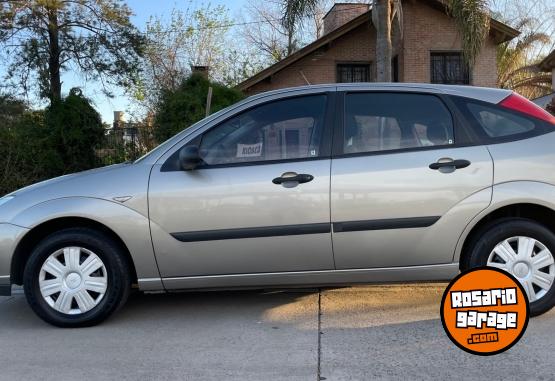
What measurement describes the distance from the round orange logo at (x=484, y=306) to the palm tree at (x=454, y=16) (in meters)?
10.2

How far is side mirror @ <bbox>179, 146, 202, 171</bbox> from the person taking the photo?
4.00m

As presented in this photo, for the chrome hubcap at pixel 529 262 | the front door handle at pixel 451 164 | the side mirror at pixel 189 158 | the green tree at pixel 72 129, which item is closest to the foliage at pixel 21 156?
the green tree at pixel 72 129

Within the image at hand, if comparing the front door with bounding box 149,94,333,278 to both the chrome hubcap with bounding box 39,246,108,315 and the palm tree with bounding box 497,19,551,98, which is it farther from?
the palm tree with bounding box 497,19,551,98

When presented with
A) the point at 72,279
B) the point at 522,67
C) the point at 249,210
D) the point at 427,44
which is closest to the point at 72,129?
the point at 72,279

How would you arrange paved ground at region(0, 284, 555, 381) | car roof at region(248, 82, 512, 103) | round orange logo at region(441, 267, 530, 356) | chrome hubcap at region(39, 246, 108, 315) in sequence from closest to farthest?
round orange logo at region(441, 267, 530, 356) < paved ground at region(0, 284, 555, 381) < chrome hubcap at region(39, 246, 108, 315) < car roof at region(248, 82, 512, 103)

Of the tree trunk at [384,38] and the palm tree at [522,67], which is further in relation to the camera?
the palm tree at [522,67]

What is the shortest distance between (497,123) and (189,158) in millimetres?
2323

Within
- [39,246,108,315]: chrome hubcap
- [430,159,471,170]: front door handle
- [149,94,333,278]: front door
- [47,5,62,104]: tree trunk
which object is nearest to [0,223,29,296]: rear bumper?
[39,246,108,315]: chrome hubcap

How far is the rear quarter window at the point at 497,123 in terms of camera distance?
4090 millimetres

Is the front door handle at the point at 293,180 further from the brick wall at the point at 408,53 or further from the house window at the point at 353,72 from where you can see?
the house window at the point at 353,72

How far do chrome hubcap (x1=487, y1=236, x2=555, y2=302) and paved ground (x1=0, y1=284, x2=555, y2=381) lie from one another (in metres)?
0.29

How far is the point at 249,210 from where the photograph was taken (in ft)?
13.1

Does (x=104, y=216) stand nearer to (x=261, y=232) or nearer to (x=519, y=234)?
(x=261, y=232)

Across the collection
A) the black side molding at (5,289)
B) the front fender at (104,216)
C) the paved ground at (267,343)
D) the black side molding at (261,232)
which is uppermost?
the front fender at (104,216)
